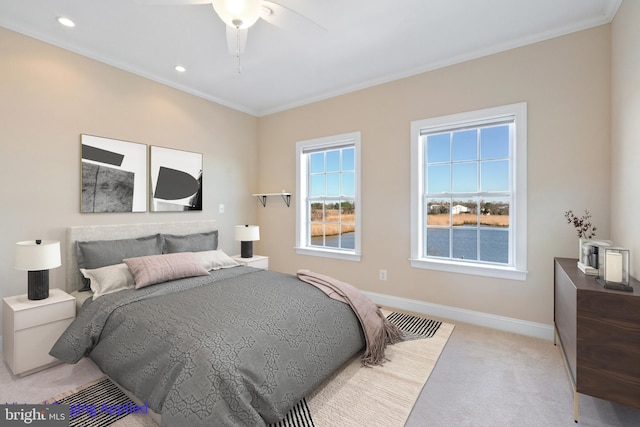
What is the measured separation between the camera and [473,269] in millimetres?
3053

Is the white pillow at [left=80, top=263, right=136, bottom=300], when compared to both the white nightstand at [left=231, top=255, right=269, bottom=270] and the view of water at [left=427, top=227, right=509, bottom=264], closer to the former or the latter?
the white nightstand at [left=231, top=255, right=269, bottom=270]

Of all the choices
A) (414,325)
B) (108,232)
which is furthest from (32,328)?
(414,325)

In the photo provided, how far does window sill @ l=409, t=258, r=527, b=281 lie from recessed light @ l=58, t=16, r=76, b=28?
3941 millimetres

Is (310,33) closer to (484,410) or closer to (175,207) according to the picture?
(175,207)

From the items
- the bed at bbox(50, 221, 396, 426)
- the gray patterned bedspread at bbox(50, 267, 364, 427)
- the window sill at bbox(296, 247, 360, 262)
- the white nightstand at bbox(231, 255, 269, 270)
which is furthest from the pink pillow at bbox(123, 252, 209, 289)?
the window sill at bbox(296, 247, 360, 262)

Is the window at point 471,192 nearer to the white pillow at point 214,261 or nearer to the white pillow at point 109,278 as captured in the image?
the white pillow at point 214,261

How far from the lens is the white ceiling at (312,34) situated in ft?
7.59

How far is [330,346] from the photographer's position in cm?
200

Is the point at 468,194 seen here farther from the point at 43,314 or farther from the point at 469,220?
the point at 43,314

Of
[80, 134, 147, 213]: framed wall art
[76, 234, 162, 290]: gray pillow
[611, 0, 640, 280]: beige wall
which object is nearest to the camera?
[611, 0, 640, 280]: beige wall

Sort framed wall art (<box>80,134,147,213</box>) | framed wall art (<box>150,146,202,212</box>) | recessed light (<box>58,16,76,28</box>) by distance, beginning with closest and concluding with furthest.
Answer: recessed light (<box>58,16,76,28</box>) → framed wall art (<box>80,134,147,213</box>) → framed wall art (<box>150,146,202,212</box>)

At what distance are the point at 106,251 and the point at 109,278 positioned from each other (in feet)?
1.45

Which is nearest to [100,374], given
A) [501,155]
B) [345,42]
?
[345,42]

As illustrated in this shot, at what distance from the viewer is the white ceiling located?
91.1 inches
